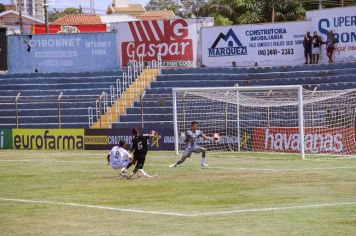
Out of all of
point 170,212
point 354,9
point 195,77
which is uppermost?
point 354,9

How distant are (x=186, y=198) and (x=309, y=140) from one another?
1772 cm

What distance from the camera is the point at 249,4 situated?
77938 mm

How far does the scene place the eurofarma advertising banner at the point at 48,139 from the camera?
49531 mm

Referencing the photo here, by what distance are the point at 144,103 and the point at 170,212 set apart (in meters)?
31.1

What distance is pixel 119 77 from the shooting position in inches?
2216

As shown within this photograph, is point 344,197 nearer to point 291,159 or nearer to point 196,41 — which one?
point 291,159

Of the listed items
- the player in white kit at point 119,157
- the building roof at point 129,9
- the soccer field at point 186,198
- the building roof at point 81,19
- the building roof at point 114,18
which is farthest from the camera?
the building roof at point 129,9

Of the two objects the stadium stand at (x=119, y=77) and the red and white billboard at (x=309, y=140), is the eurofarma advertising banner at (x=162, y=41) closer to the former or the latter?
the stadium stand at (x=119, y=77)

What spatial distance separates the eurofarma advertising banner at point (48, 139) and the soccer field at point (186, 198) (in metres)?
11.3

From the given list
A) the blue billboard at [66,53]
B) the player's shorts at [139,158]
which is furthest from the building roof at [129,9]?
the player's shorts at [139,158]

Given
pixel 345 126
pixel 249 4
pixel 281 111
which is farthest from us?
pixel 249 4

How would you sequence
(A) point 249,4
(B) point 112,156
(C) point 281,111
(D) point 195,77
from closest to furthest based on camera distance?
(B) point 112,156 → (C) point 281,111 → (D) point 195,77 → (A) point 249,4

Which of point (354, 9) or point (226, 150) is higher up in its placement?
point (354, 9)

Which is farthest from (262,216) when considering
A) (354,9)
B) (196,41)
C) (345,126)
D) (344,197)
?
(196,41)
